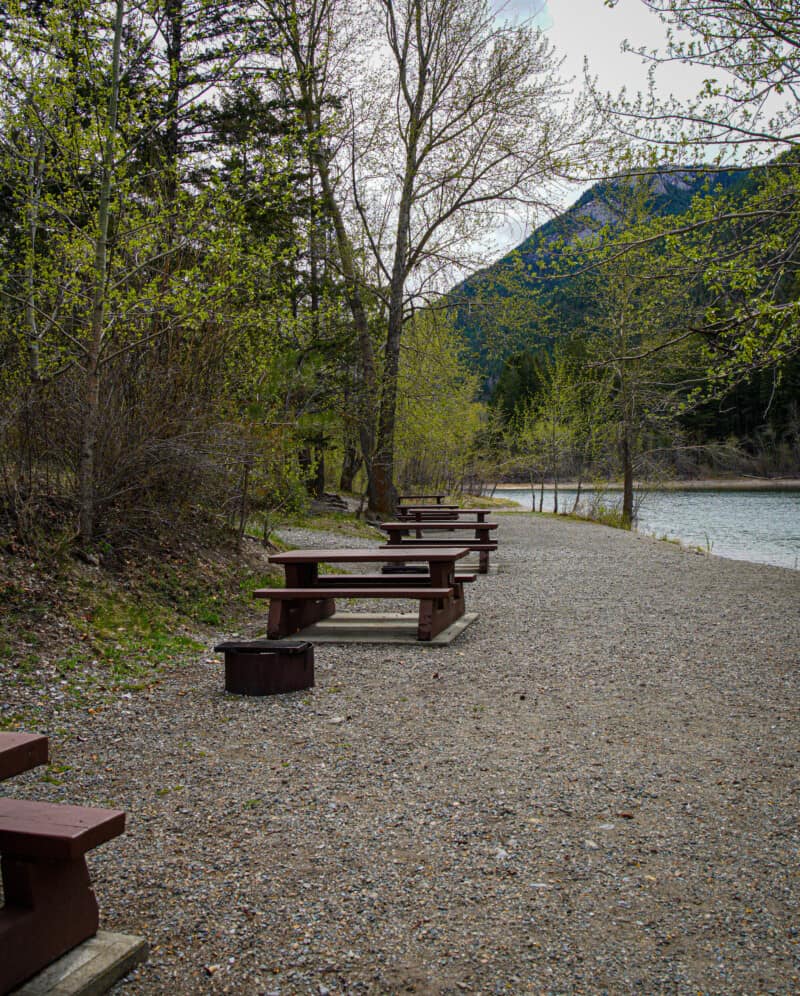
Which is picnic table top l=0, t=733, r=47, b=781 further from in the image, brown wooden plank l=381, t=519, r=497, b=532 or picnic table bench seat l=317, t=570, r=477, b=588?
brown wooden plank l=381, t=519, r=497, b=532

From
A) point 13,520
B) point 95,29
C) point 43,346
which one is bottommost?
point 13,520

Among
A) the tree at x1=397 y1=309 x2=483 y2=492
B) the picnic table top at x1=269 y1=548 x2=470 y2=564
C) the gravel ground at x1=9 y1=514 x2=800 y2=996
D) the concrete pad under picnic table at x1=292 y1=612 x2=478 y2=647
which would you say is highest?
the tree at x1=397 y1=309 x2=483 y2=492

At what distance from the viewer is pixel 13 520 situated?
6.43m

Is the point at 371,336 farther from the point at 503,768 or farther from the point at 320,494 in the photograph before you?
the point at 503,768

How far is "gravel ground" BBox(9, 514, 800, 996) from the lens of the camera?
Answer: 2295mm

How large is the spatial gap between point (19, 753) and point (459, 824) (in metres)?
1.65

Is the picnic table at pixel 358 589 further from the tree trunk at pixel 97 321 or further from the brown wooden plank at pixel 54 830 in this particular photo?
the brown wooden plank at pixel 54 830

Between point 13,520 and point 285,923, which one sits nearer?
point 285,923

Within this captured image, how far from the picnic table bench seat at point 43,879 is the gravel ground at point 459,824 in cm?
25

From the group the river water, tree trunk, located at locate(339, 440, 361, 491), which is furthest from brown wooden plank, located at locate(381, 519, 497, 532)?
tree trunk, located at locate(339, 440, 361, 491)

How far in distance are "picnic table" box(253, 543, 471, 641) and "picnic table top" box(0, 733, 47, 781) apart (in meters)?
4.09

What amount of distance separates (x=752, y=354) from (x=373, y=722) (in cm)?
448

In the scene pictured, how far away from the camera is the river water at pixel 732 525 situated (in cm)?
1777

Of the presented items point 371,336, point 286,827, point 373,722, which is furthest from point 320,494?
point 286,827
